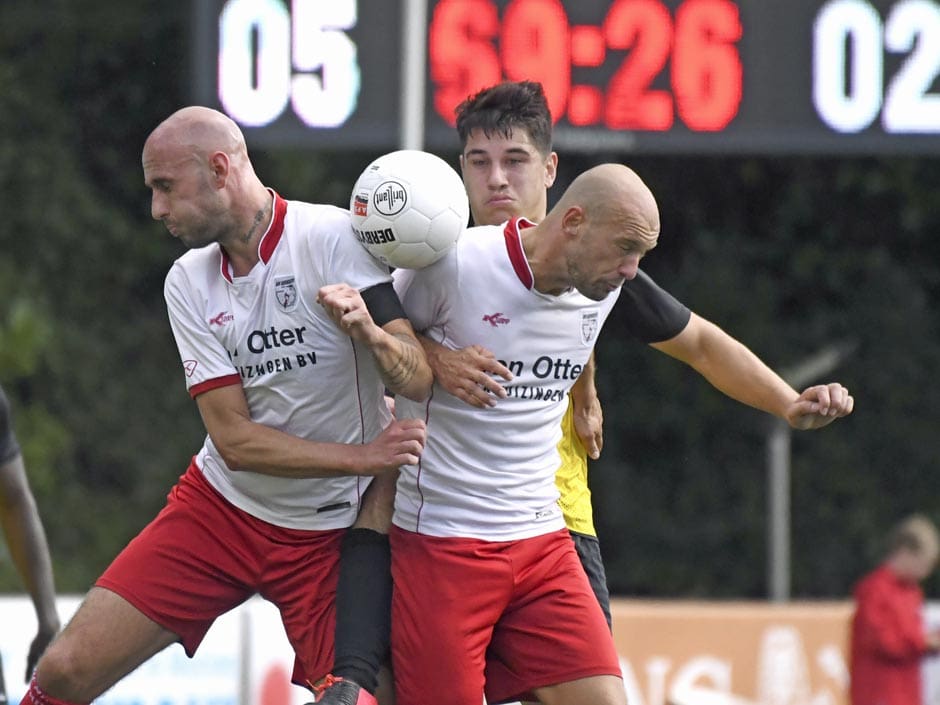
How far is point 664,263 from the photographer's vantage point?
591 inches

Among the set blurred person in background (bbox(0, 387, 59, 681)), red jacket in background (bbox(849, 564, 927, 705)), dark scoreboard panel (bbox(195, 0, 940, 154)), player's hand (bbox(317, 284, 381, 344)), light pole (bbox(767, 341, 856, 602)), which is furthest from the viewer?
light pole (bbox(767, 341, 856, 602))

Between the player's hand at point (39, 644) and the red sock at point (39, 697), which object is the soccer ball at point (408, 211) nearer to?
the red sock at point (39, 697)

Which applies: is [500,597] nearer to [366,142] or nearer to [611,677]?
[611,677]

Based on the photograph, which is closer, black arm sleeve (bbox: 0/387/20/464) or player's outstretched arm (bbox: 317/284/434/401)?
player's outstretched arm (bbox: 317/284/434/401)

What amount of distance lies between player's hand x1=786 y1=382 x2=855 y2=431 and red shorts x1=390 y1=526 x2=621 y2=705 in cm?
71

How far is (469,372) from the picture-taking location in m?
4.47

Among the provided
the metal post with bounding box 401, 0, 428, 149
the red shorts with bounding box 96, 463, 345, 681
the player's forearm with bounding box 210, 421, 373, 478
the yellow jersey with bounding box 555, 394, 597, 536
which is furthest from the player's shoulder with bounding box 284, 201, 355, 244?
the metal post with bounding box 401, 0, 428, 149

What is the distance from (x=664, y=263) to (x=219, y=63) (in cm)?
736

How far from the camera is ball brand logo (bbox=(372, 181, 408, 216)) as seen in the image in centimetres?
441

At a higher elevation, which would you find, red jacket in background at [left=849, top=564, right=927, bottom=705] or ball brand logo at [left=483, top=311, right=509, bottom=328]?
ball brand logo at [left=483, top=311, right=509, bottom=328]

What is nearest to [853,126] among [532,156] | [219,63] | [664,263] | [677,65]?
[677,65]

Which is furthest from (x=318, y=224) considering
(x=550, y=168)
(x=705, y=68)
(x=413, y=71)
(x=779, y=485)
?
(x=779, y=485)

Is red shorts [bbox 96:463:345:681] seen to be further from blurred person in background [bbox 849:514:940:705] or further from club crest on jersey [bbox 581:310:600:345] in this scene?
blurred person in background [bbox 849:514:940:705]

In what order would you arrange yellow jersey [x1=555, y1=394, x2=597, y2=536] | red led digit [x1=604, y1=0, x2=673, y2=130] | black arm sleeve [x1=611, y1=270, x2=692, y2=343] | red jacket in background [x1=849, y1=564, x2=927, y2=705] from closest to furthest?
black arm sleeve [x1=611, y1=270, x2=692, y2=343] < yellow jersey [x1=555, y1=394, x2=597, y2=536] < red led digit [x1=604, y1=0, x2=673, y2=130] < red jacket in background [x1=849, y1=564, x2=927, y2=705]
